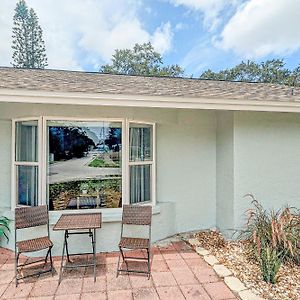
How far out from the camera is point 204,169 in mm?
6180

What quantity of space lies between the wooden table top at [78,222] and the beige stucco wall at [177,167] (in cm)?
67

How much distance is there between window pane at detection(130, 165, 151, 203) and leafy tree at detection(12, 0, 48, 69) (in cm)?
2699

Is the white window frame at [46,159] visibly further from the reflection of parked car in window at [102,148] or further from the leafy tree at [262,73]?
the leafy tree at [262,73]

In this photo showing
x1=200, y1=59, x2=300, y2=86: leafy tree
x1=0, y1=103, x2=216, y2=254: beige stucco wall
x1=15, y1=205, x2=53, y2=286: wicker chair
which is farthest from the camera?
x1=200, y1=59, x2=300, y2=86: leafy tree

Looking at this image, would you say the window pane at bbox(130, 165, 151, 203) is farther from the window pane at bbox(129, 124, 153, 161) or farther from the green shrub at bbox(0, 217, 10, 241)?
the green shrub at bbox(0, 217, 10, 241)

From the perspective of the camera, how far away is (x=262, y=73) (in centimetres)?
2873

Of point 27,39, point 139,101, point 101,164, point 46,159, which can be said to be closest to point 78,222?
point 101,164

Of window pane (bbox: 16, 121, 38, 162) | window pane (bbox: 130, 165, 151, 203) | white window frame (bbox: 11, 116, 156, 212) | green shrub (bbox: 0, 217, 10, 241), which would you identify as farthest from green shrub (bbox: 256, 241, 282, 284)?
green shrub (bbox: 0, 217, 10, 241)

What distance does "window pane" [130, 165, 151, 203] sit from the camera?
540 cm

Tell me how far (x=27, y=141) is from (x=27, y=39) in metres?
28.7

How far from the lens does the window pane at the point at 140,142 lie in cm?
536

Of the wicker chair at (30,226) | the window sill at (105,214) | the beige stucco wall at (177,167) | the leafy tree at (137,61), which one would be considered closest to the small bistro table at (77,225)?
the wicker chair at (30,226)

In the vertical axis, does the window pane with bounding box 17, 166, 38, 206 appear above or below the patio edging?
above

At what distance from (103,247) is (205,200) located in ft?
8.45
